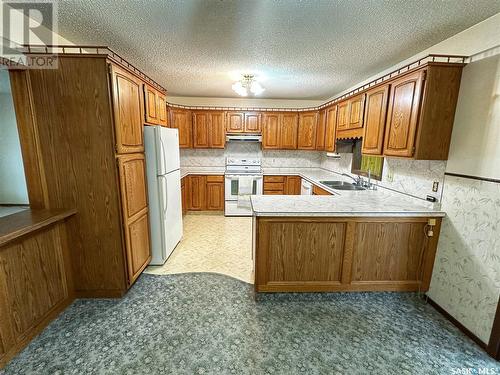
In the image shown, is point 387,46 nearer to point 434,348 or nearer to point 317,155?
point 434,348

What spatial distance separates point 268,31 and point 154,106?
67.1 inches

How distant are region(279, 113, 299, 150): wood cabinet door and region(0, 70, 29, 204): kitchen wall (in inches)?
164

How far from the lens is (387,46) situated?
2.30 m

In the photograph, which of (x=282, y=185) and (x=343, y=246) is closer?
(x=343, y=246)

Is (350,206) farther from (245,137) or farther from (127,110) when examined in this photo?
(245,137)

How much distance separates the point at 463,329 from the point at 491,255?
70 centimetres

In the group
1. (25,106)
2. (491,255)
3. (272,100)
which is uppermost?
(272,100)

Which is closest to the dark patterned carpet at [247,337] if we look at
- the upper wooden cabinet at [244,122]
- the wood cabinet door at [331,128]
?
the wood cabinet door at [331,128]

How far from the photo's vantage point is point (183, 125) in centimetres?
487

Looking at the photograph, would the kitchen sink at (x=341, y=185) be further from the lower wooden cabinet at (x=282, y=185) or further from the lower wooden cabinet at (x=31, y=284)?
the lower wooden cabinet at (x=31, y=284)

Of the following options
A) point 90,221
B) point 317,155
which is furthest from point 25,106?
point 317,155

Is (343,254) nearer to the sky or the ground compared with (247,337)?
nearer to the sky

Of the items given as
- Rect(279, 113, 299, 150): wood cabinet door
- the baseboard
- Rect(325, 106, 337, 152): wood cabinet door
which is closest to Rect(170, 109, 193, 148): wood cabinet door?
Rect(279, 113, 299, 150): wood cabinet door

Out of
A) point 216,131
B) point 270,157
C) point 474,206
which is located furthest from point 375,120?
point 216,131
